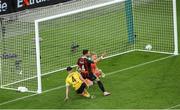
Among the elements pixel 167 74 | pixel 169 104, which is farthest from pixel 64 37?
pixel 169 104

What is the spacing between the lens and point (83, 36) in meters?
28.1

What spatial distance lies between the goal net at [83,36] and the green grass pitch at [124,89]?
2.57 ft

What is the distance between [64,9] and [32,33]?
27.2ft

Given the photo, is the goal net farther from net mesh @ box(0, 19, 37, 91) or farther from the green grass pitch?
the green grass pitch

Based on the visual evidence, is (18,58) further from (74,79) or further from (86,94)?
(86,94)

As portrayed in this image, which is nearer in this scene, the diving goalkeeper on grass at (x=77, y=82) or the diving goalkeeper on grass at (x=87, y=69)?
the diving goalkeeper on grass at (x=77, y=82)

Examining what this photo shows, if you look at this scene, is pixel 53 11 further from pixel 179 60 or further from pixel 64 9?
pixel 179 60

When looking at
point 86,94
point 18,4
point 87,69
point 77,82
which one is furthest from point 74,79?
point 18,4

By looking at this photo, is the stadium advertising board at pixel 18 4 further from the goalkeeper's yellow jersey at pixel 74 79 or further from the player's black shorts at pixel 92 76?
the goalkeeper's yellow jersey at pixel 74 79

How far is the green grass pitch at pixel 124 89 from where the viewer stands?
862 inches

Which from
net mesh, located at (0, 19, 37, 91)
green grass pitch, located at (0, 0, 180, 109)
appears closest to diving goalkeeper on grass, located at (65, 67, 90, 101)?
green grass pitch, located at (0, 0, 180, 109)

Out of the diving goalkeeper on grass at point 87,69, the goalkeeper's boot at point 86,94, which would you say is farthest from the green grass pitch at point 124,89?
the diving goalkeeper on grass at point 87,69

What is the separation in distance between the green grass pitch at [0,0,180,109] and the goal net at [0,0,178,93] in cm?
78

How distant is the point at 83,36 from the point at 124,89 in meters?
5.28
